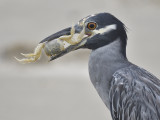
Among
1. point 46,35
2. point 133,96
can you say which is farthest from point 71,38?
point 46,35

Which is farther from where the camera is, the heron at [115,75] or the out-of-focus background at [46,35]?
the out-of-focus background at [46,35]

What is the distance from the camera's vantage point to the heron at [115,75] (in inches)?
74.5

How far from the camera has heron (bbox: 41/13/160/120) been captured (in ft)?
6.21

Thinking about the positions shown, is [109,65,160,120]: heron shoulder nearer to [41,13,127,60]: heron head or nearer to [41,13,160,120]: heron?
[41,13,160,120]: heron

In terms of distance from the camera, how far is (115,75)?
1.97 metres

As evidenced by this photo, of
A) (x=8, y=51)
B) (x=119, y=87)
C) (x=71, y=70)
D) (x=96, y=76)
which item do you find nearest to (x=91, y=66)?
(x=96, y=76)

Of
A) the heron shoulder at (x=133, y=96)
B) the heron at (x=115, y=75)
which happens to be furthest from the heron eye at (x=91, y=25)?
the heron shoulder at (x=133, y=96)

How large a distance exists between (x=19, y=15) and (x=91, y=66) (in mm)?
5062

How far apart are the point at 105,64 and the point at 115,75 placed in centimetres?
10

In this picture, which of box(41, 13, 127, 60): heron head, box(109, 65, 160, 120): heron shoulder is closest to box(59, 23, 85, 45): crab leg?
box(41, 13, 127, 60): heron head

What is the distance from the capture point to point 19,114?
5.58 m

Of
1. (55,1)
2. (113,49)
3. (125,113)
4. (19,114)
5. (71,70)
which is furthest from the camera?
(55,1)

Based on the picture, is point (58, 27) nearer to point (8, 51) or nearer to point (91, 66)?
point (8, 51)

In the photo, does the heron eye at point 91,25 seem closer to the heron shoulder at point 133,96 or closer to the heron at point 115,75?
the heron at point 115,75
